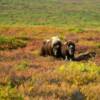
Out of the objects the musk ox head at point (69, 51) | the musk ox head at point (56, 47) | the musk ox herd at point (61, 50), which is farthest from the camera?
the musk ox head at point (56, 47)

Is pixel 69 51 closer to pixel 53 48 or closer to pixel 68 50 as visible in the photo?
pixel 68 50

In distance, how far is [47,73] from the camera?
563 inches

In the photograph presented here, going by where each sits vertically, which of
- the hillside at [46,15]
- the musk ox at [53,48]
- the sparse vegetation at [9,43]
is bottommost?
the hillside at [46,15]

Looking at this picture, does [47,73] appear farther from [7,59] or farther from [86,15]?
[86,15]

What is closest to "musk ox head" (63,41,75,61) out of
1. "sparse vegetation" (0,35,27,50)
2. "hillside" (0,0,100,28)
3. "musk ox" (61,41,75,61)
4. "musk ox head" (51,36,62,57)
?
"musk ox" (61,41,75,61)

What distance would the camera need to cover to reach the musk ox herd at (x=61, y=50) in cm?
2180

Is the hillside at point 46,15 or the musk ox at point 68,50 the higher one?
the musk ox at point 68,50

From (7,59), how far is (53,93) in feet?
29.8

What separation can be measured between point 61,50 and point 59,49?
11 centimetres

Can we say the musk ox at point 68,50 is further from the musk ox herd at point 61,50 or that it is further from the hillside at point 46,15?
the hillside at point 46,15

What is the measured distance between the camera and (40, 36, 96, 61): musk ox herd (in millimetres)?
21797

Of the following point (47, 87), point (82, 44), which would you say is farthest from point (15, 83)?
point (82, 44)

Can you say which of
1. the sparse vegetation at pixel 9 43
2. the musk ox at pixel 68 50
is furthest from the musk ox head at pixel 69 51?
the sparse vegetation at pixel 9 43

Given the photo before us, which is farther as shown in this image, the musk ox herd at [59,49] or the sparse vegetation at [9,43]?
the sparse vegetation at [9,43]
